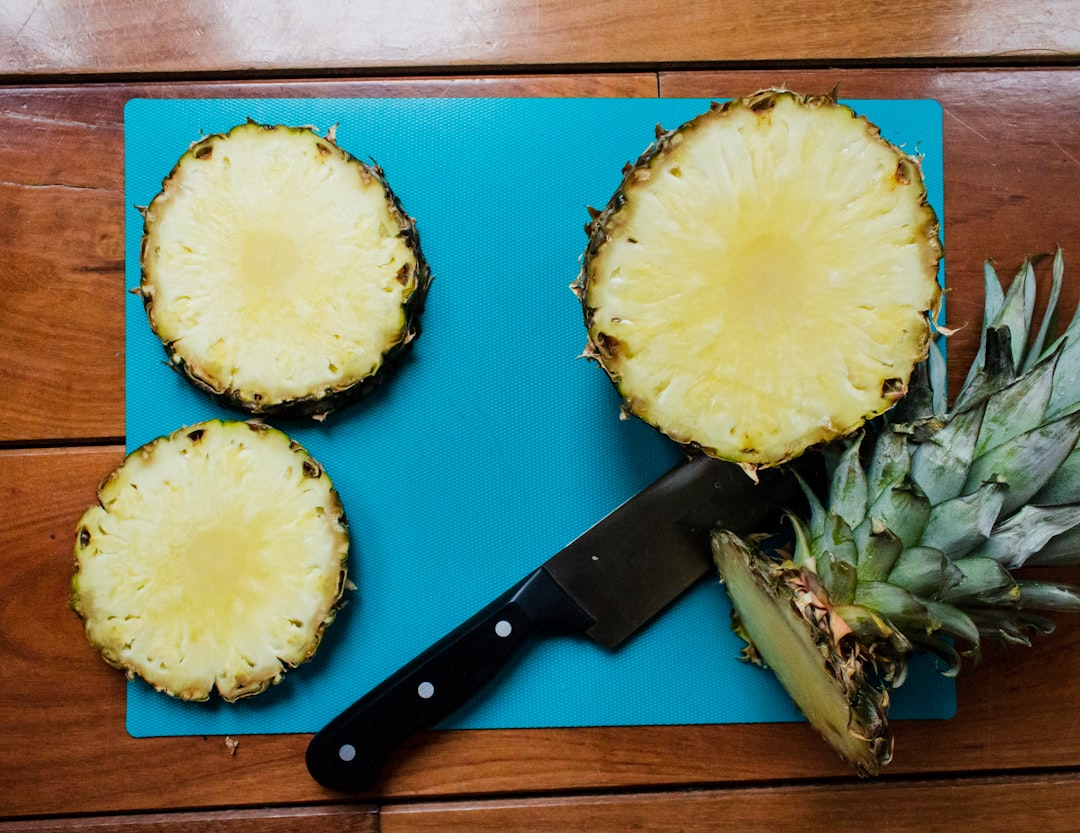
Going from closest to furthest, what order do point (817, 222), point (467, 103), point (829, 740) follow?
point (817, 222) < point (829, 740) < point (467, 103)

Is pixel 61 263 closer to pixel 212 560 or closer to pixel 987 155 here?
pixel 212 560

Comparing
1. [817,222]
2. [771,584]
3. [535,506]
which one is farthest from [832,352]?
[535,506]

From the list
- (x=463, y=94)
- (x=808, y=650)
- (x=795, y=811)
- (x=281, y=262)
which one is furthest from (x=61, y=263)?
(x=795, y=811)

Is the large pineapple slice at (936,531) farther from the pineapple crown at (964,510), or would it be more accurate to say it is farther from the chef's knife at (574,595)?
the chef's knife at (574,595)

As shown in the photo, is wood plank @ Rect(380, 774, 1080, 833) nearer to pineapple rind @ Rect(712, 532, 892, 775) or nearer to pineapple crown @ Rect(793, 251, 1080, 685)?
pineapple rind @ Rect(712, 532, 892, 775)

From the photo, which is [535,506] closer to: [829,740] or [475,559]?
[475,559]

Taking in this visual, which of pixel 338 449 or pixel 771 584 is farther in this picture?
pixel 338 449

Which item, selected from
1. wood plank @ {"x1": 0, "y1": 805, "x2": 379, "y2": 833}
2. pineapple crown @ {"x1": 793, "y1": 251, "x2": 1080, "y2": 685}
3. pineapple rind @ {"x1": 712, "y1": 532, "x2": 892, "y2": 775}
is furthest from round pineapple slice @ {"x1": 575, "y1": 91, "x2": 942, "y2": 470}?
wood plank @ {"x1": 0, "y1": 805, "x2": 379, "y2": 833}
